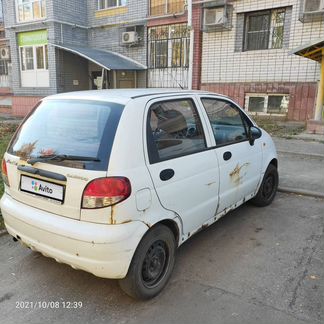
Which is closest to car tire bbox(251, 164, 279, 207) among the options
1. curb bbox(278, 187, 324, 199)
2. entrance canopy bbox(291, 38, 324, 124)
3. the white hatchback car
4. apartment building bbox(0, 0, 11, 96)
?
curb bbox(278, 187, 324, 199)

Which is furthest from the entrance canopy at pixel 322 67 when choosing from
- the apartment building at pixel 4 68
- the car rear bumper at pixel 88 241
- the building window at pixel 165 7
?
the apartment building at pixel 4 68

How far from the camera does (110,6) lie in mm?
15305

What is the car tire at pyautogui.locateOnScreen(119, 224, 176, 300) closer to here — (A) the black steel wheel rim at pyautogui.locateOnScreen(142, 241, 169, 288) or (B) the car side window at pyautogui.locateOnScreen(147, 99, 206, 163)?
(A) the black steel wheel rim at pyautogui.locateOnScreen(142, 241, 169, 288)

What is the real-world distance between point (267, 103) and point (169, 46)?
5.03 metres

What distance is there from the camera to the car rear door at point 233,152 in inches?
133

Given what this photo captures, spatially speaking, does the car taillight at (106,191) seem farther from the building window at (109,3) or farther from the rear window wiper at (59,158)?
the building window at (109,3)

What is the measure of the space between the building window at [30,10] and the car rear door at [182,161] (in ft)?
48.1

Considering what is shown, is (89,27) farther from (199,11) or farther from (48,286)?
(48,286)

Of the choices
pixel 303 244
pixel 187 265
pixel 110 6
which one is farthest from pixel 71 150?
pixel 110 6

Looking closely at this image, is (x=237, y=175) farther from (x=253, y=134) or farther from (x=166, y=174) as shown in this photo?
(x=166, y=174)

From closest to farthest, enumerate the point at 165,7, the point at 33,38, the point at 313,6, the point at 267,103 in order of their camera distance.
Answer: the point at 313,6, the point at 267,103, the point at 165,7, the point at 33,38

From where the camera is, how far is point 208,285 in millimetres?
2854

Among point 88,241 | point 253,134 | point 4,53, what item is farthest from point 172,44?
point 88,241

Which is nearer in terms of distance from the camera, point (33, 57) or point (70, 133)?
point (70, 133)
